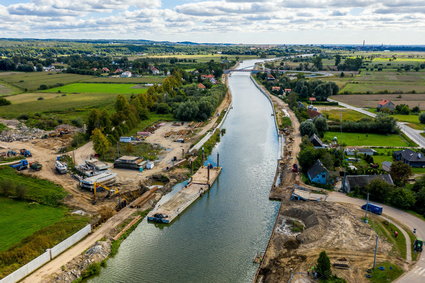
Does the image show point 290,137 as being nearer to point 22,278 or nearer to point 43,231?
point 43,231

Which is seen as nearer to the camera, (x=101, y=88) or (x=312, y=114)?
(x=312, y=114)

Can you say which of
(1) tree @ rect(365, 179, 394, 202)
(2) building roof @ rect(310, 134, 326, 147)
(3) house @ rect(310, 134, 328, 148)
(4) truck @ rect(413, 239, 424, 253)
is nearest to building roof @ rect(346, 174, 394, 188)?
(1) tree @ rect(365, 179, 394, 202)

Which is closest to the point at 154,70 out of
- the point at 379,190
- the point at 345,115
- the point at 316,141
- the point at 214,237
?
the point at 345,115

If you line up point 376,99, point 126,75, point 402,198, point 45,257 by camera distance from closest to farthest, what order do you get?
point 45,257 → point 402,198 → point 376,99 → point 126,75

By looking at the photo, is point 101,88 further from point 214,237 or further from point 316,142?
point 214,237

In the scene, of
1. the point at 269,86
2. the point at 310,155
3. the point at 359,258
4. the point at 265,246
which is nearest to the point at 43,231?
the point at 265,246

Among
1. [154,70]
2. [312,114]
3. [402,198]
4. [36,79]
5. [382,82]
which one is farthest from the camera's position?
[154,70]

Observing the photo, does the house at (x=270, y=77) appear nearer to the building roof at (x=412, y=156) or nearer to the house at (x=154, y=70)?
the house at (x=154, y=70)
